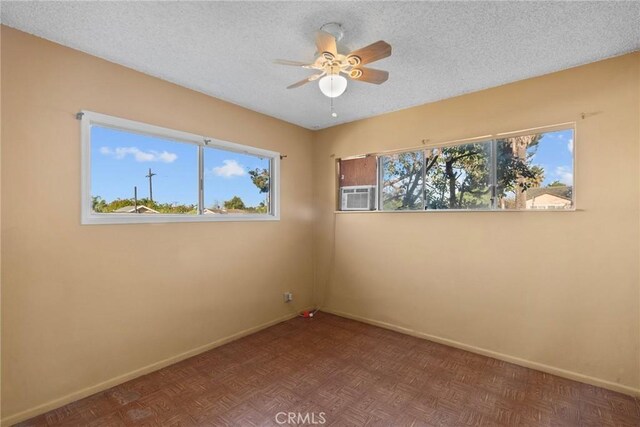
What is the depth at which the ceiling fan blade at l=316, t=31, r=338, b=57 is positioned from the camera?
1712 mm

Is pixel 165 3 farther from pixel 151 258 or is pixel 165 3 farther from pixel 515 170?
pixel 515 170

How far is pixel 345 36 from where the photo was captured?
2037mm

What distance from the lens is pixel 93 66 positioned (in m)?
2.31

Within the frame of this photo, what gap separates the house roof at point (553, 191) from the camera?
2.56m

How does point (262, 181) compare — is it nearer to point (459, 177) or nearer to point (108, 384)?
point (459, 177)

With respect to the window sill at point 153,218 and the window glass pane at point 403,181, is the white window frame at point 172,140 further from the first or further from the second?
the window glass pane at point 403,181

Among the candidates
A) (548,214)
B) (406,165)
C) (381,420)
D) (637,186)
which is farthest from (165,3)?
(637,186)

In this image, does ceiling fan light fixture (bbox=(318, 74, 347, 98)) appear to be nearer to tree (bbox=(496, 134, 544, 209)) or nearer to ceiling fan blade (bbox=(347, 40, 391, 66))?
ceiling fan blade (bbox=(347, 40, 391, 66))

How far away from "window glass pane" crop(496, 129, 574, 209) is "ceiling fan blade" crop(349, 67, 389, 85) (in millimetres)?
1533

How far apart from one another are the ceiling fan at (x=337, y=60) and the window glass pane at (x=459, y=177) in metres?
1.46

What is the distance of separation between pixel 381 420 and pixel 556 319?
1.78 metres

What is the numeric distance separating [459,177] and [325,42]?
211 cm

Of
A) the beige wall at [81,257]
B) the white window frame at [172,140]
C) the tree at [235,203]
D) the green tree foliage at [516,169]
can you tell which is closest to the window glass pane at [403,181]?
the green tree foliage at [516,169]

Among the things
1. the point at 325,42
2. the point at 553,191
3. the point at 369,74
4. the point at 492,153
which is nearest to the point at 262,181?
the point at 369,74
